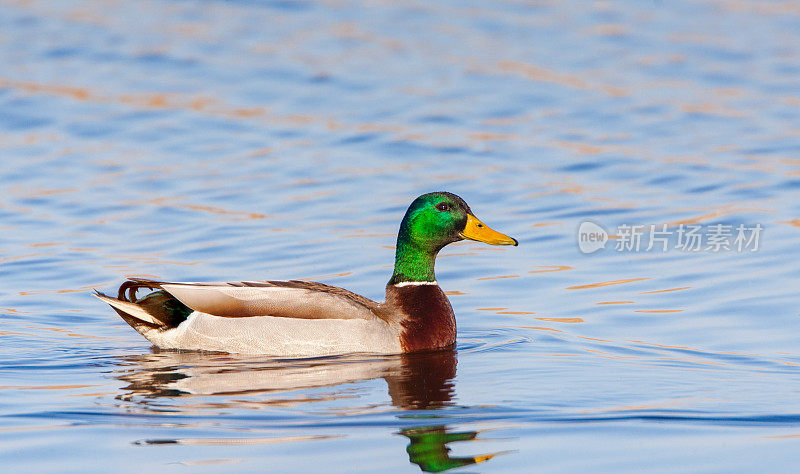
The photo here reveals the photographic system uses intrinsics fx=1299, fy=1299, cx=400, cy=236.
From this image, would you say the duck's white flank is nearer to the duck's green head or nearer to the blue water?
the blue water

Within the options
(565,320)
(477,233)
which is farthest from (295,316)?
(565,320)

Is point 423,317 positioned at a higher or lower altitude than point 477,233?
lower


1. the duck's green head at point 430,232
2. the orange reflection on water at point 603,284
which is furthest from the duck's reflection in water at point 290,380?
the orange reflection on water at point 603,284

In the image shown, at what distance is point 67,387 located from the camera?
24.1ft

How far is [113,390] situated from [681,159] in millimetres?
8596

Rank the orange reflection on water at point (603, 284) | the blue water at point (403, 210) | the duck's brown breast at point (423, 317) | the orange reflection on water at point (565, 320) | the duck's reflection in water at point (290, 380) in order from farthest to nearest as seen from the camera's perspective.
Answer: the orange reflection on water at point (603, 284), the orange reflection on water at point (565, 320), the duck's brown breast at point (423, 317), the duck's reflection in water at point (290, 380), the blue water at point (403, 210)

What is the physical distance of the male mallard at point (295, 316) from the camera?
8281mm

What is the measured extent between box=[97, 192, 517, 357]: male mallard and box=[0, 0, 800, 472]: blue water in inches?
6.9

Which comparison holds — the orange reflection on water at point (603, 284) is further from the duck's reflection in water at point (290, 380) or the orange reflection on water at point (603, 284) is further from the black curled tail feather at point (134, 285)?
the black curled tail feather at point (134, 285)

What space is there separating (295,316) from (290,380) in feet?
2.83

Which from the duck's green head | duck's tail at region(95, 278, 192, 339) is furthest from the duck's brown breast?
duck's tail at region(95, 278, 192, 339)

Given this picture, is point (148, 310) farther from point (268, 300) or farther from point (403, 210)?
point (403, 210)

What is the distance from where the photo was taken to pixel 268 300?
27.6ft

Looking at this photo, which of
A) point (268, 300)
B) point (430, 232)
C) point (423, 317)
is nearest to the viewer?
point (268, 300)
